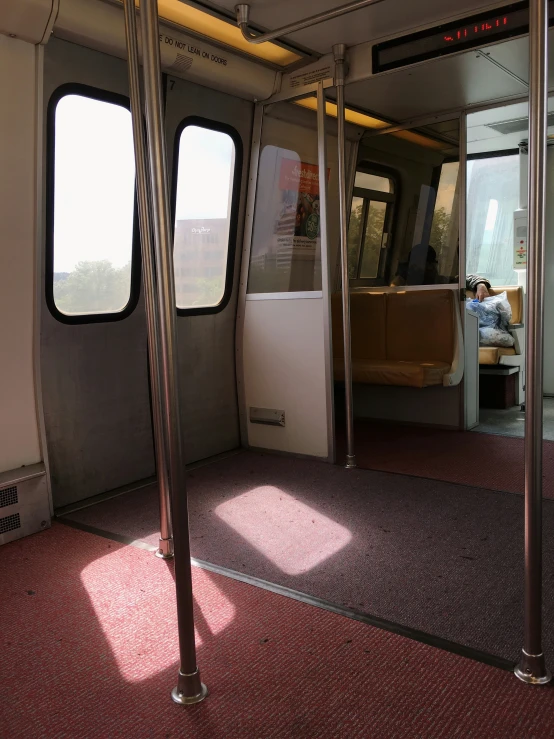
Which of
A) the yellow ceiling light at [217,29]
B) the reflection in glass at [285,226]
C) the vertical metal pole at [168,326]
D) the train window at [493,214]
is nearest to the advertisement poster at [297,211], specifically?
the reflection in glass at [285,226]

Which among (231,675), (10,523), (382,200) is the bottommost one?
(231,675)

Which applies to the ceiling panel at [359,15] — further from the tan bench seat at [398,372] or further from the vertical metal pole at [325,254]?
→ the tan bench seat at [398,372]

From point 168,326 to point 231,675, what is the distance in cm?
123

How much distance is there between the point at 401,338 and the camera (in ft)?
20.0

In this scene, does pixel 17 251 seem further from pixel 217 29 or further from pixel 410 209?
pixel 410 209

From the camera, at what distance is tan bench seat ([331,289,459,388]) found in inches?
221

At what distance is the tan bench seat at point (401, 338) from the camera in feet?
18.4

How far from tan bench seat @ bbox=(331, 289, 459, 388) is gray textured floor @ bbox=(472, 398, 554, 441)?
67 cm

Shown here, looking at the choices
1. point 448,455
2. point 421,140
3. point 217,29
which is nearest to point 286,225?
point 217,29

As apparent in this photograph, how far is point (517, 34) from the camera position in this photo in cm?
387

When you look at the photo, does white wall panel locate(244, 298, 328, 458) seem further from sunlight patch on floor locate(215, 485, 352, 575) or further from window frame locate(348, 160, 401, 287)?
window frame locate(348, 160, 401, 287)

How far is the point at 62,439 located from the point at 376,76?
3.12 metres

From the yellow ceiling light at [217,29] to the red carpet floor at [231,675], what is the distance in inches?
123

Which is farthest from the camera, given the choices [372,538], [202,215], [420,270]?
[420,270]
